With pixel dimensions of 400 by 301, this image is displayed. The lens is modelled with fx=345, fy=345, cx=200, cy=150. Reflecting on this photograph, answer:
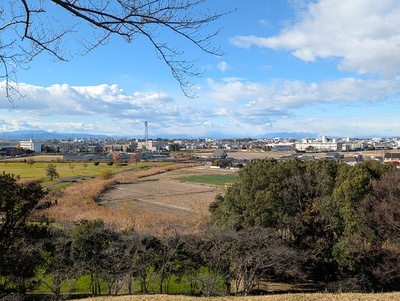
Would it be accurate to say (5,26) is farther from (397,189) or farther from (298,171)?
(298,171)

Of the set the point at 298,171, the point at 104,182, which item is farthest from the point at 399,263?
the point at 104,182

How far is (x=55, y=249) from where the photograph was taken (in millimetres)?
13578

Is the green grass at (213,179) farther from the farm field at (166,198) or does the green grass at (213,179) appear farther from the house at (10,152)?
the house at (10,152)

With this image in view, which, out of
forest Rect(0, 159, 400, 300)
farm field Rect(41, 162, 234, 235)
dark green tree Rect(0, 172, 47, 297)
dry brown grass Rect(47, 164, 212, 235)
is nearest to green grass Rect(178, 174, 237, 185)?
farm field Rect(41, 162, 234, 235)

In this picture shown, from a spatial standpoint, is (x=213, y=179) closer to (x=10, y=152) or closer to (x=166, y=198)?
(x=166, y=198)

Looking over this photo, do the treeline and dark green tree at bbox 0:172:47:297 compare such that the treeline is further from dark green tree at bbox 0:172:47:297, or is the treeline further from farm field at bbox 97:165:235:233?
dark green tree at bbox 0:172:47:297

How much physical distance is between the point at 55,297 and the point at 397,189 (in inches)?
567

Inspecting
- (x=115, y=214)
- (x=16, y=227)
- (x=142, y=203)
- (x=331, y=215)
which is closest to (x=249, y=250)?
(x=331, y=215)

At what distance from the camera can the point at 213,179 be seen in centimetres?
5097

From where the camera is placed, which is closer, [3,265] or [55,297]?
[3,265]

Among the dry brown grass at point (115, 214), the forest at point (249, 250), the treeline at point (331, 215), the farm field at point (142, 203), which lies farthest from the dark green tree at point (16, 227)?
the treeline at point (331, 215)

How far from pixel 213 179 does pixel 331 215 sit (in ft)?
116

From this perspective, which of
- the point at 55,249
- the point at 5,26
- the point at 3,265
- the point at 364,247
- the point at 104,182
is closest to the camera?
the point at 5,26

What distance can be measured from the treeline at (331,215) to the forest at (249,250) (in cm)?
5
